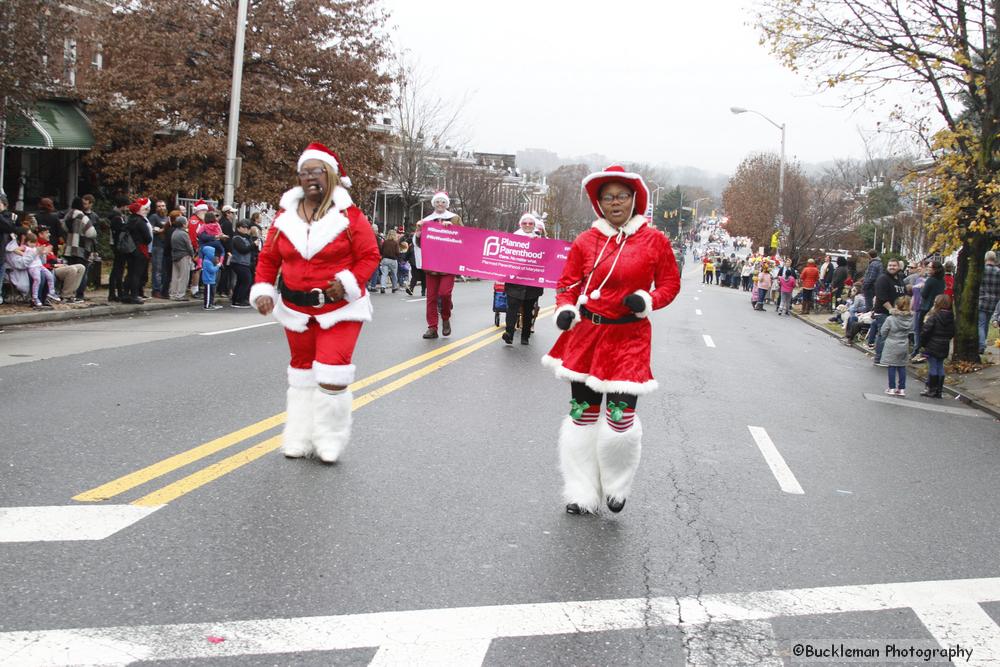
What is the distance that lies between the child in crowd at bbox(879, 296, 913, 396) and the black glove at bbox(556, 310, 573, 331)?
8.34m

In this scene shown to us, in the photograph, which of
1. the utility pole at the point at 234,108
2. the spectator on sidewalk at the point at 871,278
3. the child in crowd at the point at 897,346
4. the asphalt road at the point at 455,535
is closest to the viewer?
the asphalt road at the point at 455,535

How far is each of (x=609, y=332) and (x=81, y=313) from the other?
11958 millimetres

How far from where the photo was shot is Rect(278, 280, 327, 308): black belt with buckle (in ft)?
19.1

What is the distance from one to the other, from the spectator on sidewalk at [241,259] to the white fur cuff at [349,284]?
12.9 metres

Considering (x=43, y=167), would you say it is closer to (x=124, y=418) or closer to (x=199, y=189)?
(x=199, y=189)

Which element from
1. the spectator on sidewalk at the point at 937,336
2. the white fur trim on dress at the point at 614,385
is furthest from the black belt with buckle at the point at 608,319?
the spectator on sidewalk at the point at 937,336

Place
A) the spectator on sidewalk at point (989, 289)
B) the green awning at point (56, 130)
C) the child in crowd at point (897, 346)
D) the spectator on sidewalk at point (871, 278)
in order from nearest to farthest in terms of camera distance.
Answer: the child in crowd at point (897, 346) → the spectator on sidewalk at point (989, 289) → the spectator on sidewalk at point (871, 278) → the green awning at point (56, 130)

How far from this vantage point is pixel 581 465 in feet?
17.1

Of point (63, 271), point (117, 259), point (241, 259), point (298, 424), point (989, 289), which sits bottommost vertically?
point (298, 424)

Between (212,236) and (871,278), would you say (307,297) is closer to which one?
(212,236)

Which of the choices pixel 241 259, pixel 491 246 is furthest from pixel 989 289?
pixel 241 259

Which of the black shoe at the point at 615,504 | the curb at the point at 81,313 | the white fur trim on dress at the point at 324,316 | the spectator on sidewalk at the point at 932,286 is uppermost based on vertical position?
the spectator on sidewalk at the point at 932,286

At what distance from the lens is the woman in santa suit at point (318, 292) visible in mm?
5840

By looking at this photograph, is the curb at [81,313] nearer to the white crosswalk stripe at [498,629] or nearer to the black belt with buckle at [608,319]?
the black belt with buckle at [608,319]
